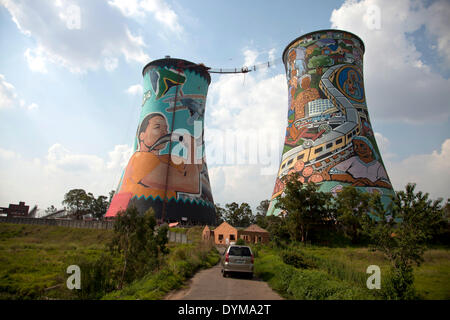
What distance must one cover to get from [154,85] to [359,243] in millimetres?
32269

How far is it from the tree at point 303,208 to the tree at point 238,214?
1644 inches

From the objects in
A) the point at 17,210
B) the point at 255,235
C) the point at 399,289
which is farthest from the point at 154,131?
the point at 17,210

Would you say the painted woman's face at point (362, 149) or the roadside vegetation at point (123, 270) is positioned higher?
the painted woman's face at point (362, 149)

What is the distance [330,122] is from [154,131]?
22.3 metres

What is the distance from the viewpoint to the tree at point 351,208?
84.7 ft

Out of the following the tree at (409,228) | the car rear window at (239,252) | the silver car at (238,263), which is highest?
the tree at (409,228)

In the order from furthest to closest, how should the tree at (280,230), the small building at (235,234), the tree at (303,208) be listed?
1. the small building at (235,234)
2. the tree at (280,230)
3. the tree at (303,208)

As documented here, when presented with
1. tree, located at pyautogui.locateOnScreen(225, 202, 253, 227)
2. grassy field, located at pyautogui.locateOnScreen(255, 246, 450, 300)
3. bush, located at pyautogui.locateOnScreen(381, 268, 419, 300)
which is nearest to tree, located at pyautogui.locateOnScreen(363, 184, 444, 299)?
grassy field, located at pyautogui.locateOnScreen(255, 246, 450, 300)

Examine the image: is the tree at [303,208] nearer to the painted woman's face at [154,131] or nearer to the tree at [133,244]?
the tree at [133,244]

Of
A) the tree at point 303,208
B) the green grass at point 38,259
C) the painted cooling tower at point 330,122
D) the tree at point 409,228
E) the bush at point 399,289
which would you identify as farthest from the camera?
the painted cooling tower at point 330,122

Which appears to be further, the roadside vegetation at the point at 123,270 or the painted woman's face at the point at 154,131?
the painted woman's face at the point at 154,131

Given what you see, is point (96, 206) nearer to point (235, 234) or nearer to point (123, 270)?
point (235, 234)

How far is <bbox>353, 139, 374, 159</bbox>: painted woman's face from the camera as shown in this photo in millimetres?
29828

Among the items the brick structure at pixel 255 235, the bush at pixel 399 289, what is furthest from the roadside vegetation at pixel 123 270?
the brick structure at pixel 255 235
